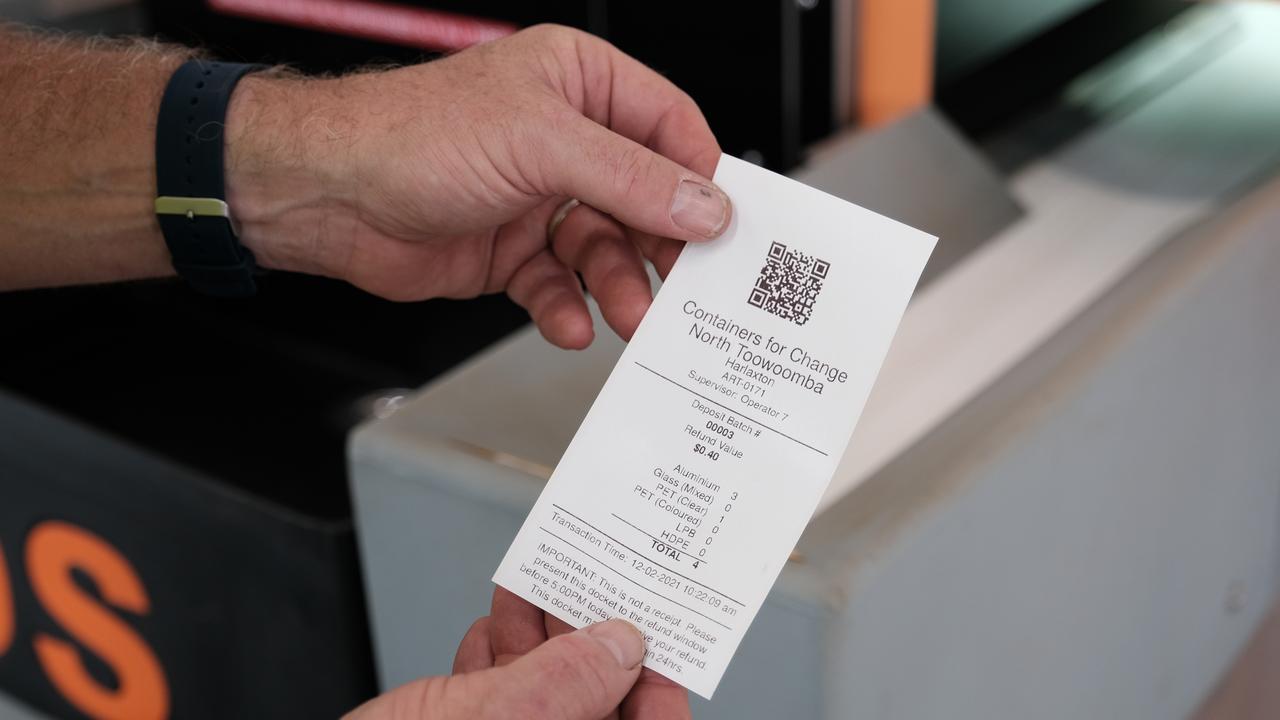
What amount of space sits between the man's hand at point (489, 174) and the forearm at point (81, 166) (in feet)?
0.27

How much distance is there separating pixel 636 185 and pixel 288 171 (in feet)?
0.93

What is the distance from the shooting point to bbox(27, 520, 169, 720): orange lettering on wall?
133cm

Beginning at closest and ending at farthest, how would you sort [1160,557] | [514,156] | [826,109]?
[514,156] < [1160,557] < [826,109]

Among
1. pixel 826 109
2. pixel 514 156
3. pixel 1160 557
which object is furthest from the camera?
pixel 826 109

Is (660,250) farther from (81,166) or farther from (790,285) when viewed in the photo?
(81,166)

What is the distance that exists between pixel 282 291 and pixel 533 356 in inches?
38.8

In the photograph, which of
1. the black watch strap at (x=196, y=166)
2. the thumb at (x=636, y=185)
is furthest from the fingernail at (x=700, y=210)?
the black watch strap at (x=196, y=166)

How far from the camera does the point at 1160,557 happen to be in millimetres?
1223

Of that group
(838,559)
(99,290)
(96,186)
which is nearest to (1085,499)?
(838,559)

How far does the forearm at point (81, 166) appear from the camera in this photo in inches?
38.2

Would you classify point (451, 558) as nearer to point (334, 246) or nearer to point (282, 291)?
point (334, 246)

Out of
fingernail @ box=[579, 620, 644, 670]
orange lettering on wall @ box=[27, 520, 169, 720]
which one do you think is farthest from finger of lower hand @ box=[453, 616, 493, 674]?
orange lettering on wall @ box=[27, 520, 169, 720]

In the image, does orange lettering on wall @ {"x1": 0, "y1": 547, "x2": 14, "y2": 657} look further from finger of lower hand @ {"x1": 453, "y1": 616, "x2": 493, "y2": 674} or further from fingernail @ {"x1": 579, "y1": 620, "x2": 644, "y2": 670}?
fingernail @ {"x1": 579, "y1": 620, "x2": 644, "y2": 670}

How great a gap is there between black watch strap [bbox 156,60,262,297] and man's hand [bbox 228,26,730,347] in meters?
0.01
